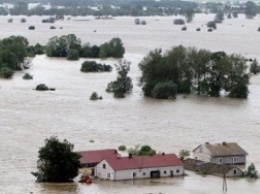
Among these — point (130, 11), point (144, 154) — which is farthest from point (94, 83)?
point (130, 11)

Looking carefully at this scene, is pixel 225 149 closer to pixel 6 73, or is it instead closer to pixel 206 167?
pixel 206 167

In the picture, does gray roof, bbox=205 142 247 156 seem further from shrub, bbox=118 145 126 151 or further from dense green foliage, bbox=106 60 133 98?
dense green foliage, bbox=106 60 133 98

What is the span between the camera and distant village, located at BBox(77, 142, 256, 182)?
19672 millimetres

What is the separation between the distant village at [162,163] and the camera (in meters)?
19.7

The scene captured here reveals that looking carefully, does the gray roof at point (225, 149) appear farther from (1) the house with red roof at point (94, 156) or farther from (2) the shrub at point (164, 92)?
(2) the shrub at point (164, 92)

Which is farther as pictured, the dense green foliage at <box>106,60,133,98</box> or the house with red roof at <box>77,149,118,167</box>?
the dense green foliage at <box>106,60,133,98</box>

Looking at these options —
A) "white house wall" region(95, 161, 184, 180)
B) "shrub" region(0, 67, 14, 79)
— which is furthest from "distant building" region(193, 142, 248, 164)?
"shrub" region(0, 67, 14, 79)

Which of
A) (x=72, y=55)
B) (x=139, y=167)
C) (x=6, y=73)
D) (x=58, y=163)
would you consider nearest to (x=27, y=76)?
(x=6, y=73)

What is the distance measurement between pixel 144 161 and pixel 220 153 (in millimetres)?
2143

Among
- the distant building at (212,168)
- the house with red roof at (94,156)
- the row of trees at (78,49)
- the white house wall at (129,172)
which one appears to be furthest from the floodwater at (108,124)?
the row of trees at (78,49)

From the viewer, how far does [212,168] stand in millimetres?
20562

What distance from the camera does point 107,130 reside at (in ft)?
83.7

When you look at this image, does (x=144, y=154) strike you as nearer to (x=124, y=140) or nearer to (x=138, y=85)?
(x=124, y=140)

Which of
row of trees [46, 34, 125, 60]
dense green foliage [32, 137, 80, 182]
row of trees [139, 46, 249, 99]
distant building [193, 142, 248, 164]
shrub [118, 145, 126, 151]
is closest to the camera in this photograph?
dense green foliage [32, 137, 80, 182]
